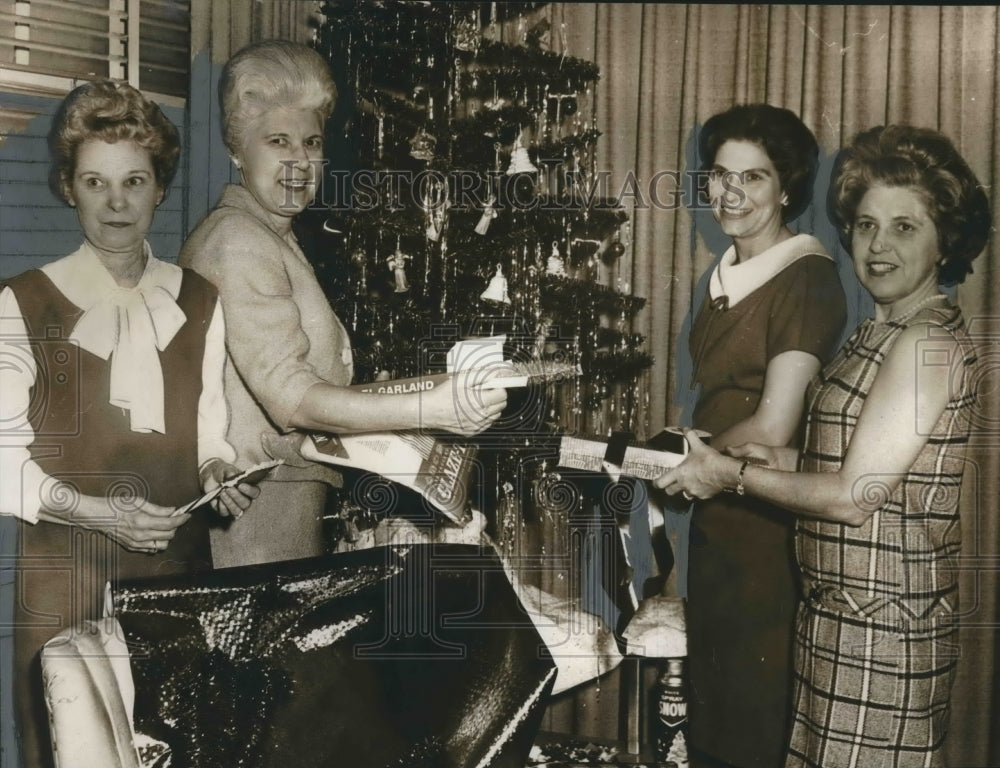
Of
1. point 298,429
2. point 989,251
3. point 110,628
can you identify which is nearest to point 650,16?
point 989,251

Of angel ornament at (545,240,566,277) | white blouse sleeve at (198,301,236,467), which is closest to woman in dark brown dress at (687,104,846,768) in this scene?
angel ornament at (545,240,566,277)

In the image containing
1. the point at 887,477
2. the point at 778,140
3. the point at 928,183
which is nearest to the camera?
the point at 887,477

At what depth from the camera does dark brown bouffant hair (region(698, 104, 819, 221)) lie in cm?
264

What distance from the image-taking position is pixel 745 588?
2.67 m

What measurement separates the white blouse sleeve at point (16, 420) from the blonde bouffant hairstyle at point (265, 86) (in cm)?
76

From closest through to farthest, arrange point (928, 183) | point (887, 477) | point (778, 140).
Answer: point (887, 477) → point (928, 183) → point (778, 140)

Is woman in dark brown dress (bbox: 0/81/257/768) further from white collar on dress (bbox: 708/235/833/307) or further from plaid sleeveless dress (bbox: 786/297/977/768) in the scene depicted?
plaid sleeveless dress (bbox: 786/297/977/768)

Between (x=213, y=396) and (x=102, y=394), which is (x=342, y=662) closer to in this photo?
(x=213, y=396)

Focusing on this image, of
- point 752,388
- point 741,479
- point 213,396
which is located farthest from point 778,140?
point 213,396

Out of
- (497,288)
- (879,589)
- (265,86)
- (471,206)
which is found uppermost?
(265,86)

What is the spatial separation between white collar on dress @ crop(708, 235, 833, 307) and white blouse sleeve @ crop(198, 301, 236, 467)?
1387 millimetres

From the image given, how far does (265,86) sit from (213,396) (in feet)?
2.86

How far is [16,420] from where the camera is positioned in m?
2.55

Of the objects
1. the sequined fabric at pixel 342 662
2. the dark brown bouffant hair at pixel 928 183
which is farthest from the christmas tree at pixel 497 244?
the dark brown bouffant hair at pixel 928 183
